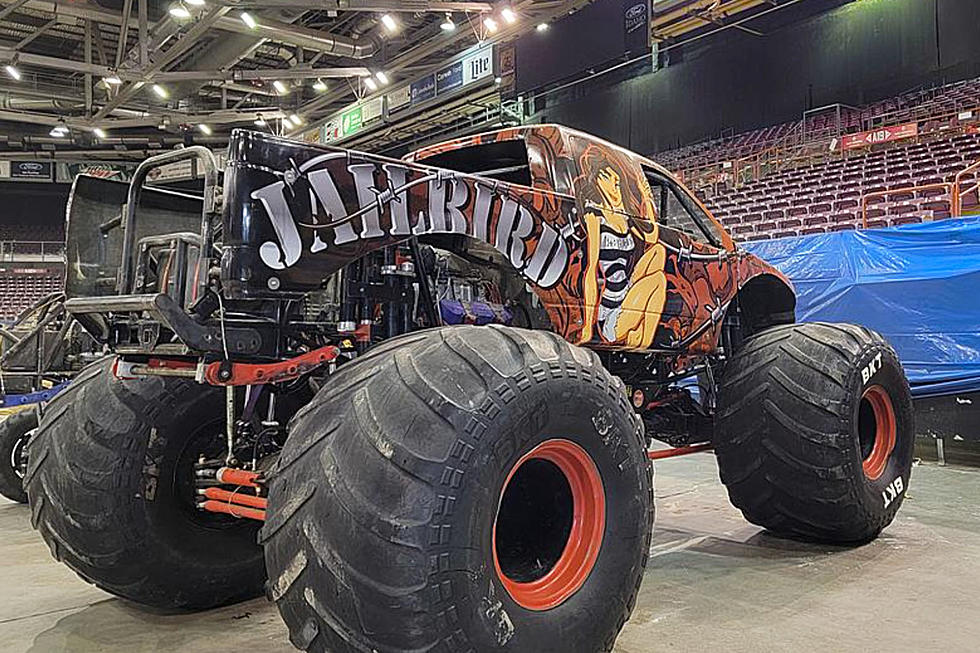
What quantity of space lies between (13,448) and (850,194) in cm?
1461

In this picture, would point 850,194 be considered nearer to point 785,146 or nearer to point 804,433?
point 785,146

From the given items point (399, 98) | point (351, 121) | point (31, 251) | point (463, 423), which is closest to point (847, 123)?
point (399, 98)

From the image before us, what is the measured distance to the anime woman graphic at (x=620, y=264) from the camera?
13.4 ft

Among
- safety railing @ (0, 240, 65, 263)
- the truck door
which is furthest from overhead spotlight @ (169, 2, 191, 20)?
safety railing @ (0, 240, 65, 263)

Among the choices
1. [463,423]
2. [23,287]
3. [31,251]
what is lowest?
[463,423]

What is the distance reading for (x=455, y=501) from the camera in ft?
8.01

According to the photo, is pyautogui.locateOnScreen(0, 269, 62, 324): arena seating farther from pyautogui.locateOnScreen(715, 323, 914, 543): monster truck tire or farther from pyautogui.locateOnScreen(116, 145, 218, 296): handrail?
pyautogui.locateOnScreen(715, 323, 914, 543): monster truck tire

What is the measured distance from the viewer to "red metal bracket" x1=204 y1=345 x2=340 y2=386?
2934 mm

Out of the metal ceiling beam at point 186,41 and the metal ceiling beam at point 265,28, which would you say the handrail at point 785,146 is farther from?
the metal ceiling beam at point 186,41

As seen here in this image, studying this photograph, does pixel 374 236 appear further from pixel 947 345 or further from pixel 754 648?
pixel 947 345

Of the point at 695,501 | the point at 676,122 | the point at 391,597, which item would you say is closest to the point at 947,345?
the point at 695,501

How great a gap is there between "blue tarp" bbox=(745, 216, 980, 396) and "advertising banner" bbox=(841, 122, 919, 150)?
7.44m

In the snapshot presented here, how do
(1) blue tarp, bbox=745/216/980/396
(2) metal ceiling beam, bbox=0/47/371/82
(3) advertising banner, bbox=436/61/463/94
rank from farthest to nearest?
(2) metal ceiling beam, bbox=0/47/371/82 < (3) advertising banner, bbox=436/61/463/94 < (1) blue tarp, bbox=745/216/980/396

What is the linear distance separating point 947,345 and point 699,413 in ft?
13.6
